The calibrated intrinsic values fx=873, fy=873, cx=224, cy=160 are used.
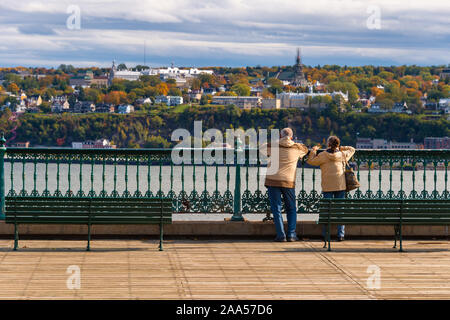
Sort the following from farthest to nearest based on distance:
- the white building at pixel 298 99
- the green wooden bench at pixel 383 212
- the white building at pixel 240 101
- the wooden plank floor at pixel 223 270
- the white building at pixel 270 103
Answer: the white building at pixel 270 103 → the white building at pixel 240 101 → the white building at pixel 298 99 → the green wooden bench at pixel 383 212 → the wooden plank floor at pixel 223 270

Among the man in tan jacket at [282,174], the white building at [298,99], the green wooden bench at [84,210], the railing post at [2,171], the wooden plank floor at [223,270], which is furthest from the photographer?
the white building at [298,99]

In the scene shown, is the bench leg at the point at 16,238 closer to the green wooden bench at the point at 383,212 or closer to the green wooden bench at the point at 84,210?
the green wooden bench at the point at 84,210

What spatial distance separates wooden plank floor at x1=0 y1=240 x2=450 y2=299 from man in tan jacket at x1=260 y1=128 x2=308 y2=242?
1.13 ft

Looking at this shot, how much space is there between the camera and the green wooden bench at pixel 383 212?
1008 centimetres

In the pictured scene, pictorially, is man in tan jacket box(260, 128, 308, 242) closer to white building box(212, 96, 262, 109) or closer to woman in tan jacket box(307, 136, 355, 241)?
woman in tan jacket box(307, 136, 355, 241)

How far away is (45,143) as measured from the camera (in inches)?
4161

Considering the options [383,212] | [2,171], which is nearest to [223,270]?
[383,212]

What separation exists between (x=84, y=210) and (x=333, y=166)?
10.1 feet

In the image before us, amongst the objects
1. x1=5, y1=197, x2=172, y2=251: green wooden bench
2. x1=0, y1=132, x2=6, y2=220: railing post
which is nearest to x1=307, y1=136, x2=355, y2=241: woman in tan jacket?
x1=5, y1=197, x2=172, y2=251: green wooden bench

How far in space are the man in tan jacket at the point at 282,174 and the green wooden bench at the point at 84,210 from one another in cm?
144

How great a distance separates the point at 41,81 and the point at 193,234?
164358 millimetres

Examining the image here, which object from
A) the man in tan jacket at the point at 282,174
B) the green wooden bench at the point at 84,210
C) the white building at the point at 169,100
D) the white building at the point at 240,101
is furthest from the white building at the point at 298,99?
the green wooden bench at the point at 84,210

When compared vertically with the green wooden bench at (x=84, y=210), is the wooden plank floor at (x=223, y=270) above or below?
below

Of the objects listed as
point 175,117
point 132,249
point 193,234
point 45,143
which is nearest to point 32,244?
point 132,249
